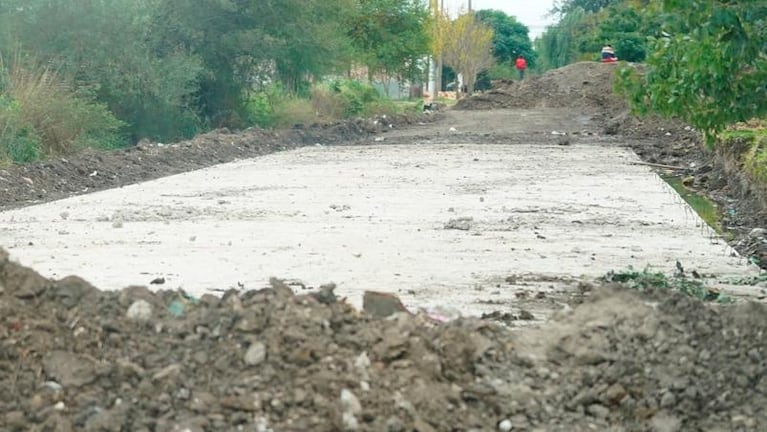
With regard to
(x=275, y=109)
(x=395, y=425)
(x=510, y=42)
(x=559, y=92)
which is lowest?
(x=510, y=42)

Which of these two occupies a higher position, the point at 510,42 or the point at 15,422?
the point at 15,422

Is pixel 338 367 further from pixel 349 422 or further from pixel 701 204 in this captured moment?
pixel 701 204

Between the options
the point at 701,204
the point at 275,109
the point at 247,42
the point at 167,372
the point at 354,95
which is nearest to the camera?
the point at 167,372

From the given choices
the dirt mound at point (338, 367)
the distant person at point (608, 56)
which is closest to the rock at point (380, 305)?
the dirt mound at point (338, 367)

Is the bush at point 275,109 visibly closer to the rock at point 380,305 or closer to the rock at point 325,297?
the rock at point 380,305

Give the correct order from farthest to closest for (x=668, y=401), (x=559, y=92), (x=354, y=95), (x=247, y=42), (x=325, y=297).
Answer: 1. (x=559, y=92)
2. (x=354, y=95)
3. (x=247, y=42)
4. (x=325, y=297)
5. (x=668, y=401)

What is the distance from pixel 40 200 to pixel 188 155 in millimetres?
7793

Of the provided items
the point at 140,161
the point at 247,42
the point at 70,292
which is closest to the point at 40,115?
the point at 140,161

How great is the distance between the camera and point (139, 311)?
6641 millimetres

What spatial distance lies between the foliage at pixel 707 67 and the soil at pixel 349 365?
194 cm

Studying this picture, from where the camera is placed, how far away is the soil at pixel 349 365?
586cm

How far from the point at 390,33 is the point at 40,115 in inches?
1259

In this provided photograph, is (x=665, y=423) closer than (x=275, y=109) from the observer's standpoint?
Yes

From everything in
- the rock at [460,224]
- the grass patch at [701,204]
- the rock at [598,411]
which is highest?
the rock at [598,411]
